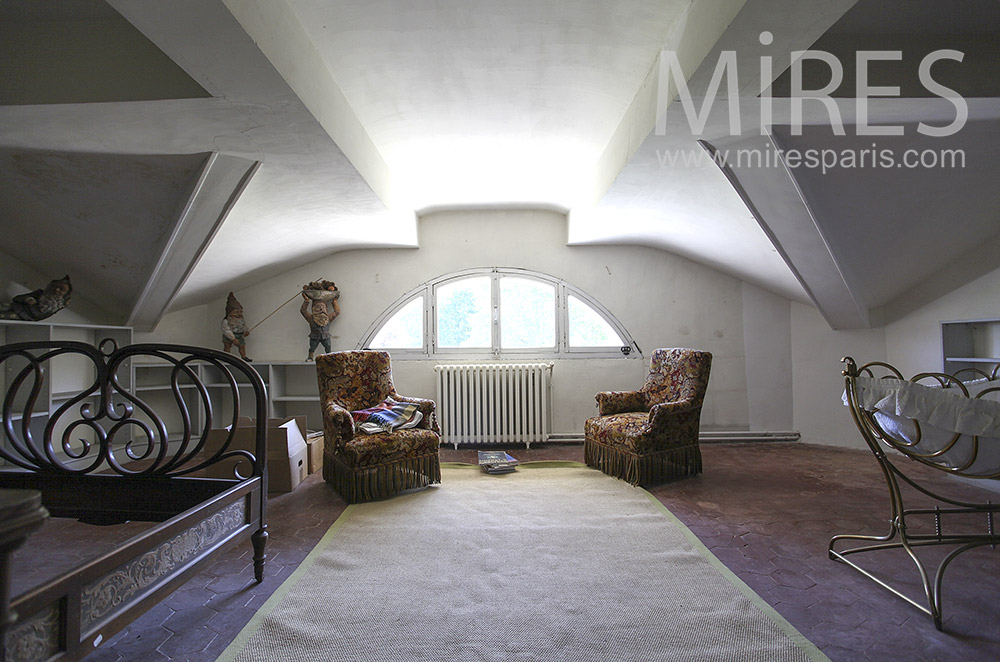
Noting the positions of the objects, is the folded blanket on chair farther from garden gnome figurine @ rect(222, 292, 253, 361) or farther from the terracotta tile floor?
garden gnome figurine @ rect(222, 292, 253, 361)

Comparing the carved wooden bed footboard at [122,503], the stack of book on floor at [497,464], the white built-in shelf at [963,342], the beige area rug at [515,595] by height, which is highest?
the white built-in shelf at [963,342]

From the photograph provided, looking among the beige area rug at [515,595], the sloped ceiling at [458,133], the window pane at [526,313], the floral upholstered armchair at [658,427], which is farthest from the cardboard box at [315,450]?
the floral upholstered armchair at [658,427]

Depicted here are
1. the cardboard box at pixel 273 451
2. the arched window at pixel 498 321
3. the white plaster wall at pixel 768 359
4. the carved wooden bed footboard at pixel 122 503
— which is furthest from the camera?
the arched window at pixel 498 321

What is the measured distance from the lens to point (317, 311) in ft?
16.2

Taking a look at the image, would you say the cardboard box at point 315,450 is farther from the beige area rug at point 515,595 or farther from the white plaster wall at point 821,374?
the white plaster wall at point 821,374

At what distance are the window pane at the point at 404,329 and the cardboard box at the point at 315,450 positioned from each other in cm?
136

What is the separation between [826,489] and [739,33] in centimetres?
288

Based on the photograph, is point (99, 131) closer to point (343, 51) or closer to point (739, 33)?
point (343, 51)

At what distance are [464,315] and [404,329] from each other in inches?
25.1

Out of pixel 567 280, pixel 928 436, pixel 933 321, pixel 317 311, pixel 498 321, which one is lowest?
pixel 928 436

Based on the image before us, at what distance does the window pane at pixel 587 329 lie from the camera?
522cm

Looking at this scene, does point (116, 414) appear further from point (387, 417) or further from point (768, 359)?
point (768, 359)

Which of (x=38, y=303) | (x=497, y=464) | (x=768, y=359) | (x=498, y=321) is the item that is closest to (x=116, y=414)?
(x=38, y=303)

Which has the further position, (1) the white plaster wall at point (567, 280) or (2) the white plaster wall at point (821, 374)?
(1) the white plaster wall at point (567, 280)
